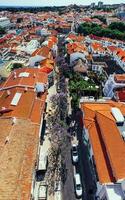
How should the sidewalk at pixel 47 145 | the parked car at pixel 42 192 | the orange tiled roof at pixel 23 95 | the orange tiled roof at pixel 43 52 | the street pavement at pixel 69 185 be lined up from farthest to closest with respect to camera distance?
the orange tiled roof at pixel 43 52 → the orange tiled roof at pixel 23 95 → the street pavement at pixel 69 185 → the sidewalk at pixel 47 145 → the parked car at pixel 42 192

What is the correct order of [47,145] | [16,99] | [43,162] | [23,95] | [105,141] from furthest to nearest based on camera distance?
[23,95]
[16,99]
[47,145]
[43,162]
[105,141]

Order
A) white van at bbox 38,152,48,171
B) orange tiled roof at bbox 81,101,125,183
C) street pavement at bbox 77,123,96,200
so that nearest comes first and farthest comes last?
orange tiled roof at bbox 81,101,125,183 < street pavement at bbox 77,123,96,200 < white van at bbox 38,152,48,171

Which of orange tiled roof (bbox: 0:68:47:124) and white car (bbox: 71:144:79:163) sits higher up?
orange tiled roof (bbox: 0:68:47:124)

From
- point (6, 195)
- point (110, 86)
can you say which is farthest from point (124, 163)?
point (110, 86)

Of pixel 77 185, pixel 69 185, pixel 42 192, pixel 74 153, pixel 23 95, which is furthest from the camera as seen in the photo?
pixel 23 95

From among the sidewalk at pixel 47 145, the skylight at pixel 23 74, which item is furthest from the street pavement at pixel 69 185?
the skylight at pixel 23 74

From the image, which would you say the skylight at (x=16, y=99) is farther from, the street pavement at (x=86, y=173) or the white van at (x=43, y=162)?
the street pavement at (x=86, y=173)

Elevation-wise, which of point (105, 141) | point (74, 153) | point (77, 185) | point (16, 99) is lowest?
point (77, 185)

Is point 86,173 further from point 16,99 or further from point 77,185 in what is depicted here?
point 16,99

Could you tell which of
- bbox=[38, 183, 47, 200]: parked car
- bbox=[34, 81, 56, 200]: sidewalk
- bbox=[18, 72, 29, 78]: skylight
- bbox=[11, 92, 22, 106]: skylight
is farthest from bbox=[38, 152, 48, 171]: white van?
bbox=[18, 72, 29, 78]: skylight

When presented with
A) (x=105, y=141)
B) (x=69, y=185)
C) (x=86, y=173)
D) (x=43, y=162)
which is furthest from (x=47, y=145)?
(x=105, y=141)

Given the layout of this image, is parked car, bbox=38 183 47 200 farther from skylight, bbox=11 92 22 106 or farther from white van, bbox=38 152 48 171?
skylight, bbox=11 92 22 106

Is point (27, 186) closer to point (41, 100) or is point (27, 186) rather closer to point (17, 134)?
point (17, 134)
